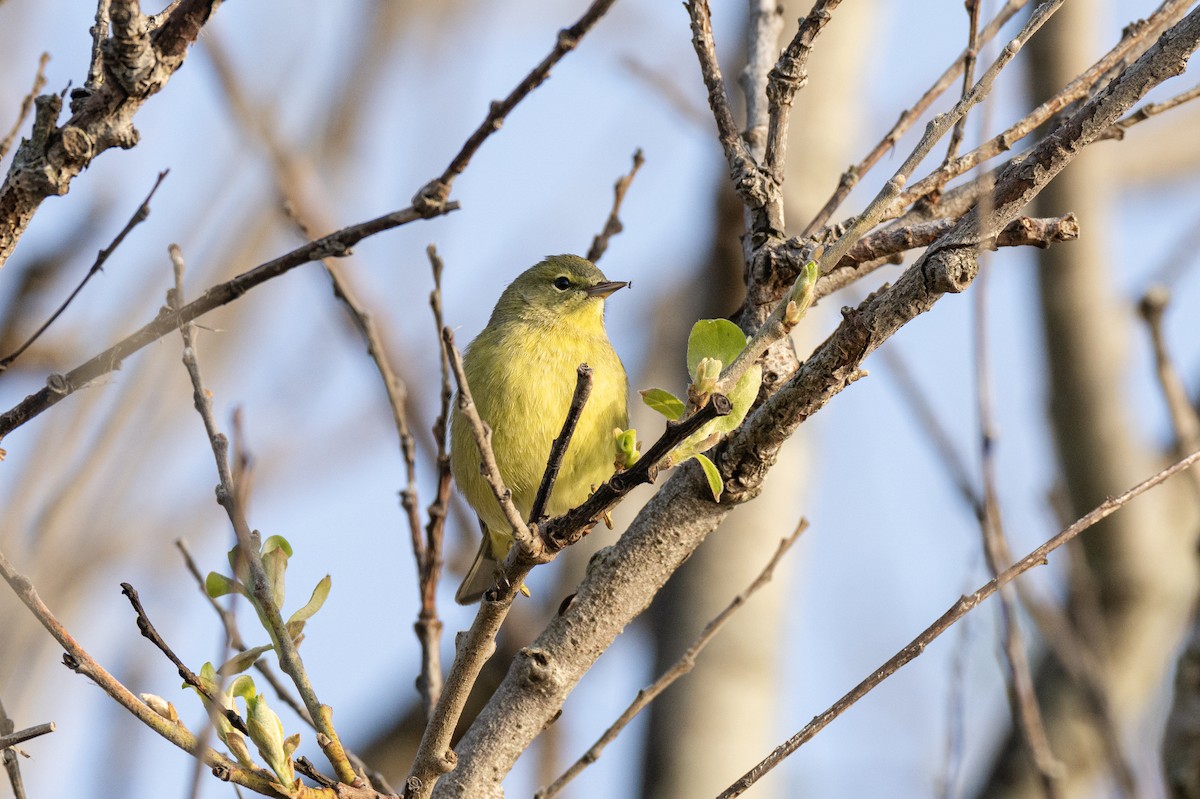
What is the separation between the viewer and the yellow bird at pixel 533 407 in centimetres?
388

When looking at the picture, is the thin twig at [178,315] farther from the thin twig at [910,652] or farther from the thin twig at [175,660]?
the thin twig at [910,652]

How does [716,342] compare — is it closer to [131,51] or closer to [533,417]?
[131,51]

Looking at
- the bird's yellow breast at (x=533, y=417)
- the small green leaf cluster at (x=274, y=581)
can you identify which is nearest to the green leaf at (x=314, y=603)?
the small green leaf cluster at (x=274, y=581)

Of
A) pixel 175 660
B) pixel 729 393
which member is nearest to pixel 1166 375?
pixel 729 393

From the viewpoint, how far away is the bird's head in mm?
4996

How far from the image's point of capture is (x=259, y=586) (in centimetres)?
208

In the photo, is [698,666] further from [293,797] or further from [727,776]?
[293,797]

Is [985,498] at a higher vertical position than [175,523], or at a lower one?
lower

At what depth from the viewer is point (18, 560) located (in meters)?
3.05

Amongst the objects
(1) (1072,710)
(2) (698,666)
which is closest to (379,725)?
(2) (698,666)

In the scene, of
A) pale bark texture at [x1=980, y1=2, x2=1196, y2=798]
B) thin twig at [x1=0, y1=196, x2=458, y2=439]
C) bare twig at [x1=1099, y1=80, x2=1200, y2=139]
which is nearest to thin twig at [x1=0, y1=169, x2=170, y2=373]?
thin twig at [x1=0, y1=196, x2=458, y2=439]

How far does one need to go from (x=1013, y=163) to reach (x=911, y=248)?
406 mm

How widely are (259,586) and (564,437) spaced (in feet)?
1.98

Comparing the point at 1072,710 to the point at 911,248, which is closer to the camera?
the point at 911,248
